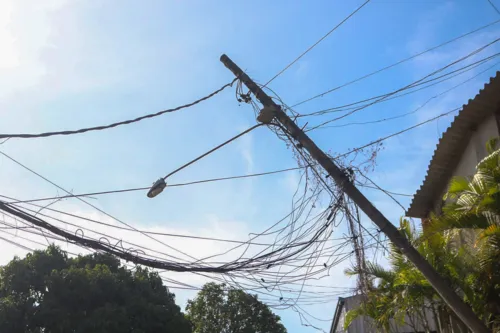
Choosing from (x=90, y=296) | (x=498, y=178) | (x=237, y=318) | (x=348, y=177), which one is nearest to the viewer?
(x=348, y=177)

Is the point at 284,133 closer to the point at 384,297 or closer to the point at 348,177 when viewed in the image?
the point at 348,177

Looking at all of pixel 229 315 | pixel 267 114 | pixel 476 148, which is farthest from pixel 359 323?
pixel 229 315

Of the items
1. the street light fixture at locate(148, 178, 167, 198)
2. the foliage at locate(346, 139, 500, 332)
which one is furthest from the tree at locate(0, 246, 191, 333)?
the street light fixture at locate(148, 178, 167, 198)

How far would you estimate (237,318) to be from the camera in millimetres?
30391

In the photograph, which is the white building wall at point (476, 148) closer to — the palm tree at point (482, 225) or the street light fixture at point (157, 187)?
the palm tree at point (482, 225)

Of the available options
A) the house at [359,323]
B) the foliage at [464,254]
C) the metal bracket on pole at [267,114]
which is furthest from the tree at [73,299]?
the metal bracket on pole at [267,114]

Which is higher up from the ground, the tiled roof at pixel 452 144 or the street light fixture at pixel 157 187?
the tiled roof at pixel 452 144

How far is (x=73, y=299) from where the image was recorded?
1750 cm

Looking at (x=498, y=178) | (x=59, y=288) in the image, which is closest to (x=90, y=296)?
(x=59, y=288)

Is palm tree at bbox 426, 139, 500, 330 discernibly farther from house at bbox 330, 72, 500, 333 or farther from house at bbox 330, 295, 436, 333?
house at bbox 330, 295, 436, 333

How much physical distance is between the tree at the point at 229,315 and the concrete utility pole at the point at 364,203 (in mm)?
24588

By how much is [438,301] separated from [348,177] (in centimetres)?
449

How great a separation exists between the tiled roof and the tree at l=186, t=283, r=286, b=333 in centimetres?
1945

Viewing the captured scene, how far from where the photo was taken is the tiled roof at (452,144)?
370 inches
